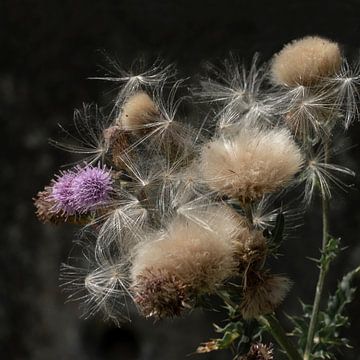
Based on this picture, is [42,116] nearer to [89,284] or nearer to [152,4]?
[152,4]

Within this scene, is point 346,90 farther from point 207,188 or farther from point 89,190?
point 89,190

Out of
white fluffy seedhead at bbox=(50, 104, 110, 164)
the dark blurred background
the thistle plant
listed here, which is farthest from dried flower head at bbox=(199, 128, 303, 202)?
the dark blurred background

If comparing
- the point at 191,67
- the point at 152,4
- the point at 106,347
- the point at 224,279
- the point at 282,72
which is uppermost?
the point at 152,4

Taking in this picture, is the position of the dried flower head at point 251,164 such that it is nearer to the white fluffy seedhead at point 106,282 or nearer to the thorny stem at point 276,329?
the thorny stem at point 276,329

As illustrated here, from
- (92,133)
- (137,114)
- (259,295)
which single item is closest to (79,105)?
(92,133)

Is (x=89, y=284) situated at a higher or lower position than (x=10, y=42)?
lower

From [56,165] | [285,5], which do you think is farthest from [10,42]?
[285,5]
